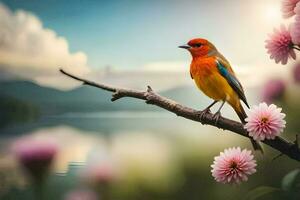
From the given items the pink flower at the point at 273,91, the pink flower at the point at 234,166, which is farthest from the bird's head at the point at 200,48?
the pink flower at the point at 234,166

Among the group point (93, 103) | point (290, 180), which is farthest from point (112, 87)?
point (290, 180)

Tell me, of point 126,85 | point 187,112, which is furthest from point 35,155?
point 187,112

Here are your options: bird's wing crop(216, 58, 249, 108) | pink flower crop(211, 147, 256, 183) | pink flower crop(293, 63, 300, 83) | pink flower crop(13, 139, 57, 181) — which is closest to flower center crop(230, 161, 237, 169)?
pink flower crop(211, 147, 256, 183)

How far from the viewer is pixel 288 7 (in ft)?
6.51

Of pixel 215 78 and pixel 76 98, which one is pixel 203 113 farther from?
pixel 76 98

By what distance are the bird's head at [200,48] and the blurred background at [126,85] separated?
32 mm

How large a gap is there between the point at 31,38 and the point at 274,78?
0.93 m

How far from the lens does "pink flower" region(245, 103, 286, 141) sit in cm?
199

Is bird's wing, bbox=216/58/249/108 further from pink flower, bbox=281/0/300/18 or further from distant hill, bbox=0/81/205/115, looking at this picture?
pink flower, bbox=281/0/300/18

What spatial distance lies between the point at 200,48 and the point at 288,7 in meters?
0.34

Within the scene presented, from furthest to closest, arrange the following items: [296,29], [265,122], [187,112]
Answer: [187,112] < [265,122] < [296,29]

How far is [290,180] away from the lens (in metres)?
2.03

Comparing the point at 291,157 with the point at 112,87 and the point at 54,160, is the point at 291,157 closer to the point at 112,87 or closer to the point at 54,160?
the point at 112,87

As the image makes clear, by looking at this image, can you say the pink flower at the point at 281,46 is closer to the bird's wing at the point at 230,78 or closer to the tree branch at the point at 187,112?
the bird's wing at the point at 230,78
